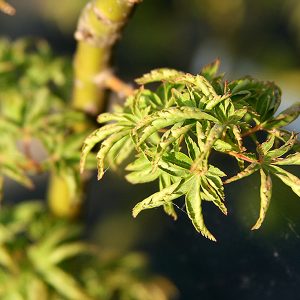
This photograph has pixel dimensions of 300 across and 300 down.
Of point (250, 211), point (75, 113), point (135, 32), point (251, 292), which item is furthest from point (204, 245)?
point (135, 32)

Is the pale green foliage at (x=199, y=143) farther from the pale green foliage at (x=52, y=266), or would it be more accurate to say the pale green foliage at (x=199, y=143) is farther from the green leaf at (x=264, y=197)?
the pale green foliage at (x=52, y=266)

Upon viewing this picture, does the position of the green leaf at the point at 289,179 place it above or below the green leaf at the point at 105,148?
above

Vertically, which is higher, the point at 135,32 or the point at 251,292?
the point at 135,32

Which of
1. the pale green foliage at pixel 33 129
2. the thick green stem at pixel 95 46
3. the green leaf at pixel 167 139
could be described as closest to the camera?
the green leaf at pixel 167 139

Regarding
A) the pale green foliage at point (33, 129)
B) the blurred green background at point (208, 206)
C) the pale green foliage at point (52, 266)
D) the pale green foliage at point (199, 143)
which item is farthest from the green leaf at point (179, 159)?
the pale green foliage at point (52, 266)

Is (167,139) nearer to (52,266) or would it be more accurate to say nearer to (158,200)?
(158,200)

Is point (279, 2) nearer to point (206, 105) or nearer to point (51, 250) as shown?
point (51, 250)

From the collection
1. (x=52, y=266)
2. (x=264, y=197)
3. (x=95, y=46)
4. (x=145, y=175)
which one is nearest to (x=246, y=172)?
(x=264, y=197)
